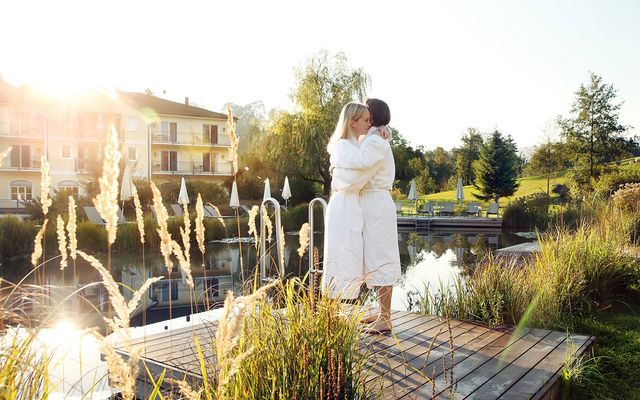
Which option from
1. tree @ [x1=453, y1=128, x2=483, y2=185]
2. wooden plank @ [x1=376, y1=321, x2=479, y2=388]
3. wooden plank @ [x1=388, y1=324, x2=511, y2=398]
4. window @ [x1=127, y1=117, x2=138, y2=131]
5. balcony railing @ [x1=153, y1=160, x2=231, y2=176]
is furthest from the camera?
tree @ [x1=453, y1=128, x2=483, y2=185]

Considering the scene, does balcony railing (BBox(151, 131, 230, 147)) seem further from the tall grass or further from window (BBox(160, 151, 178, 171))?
the tall grass

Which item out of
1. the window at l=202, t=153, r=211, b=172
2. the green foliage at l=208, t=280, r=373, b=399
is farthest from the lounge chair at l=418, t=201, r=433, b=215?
the green foliage at l=208, t=280, r=373, b=399

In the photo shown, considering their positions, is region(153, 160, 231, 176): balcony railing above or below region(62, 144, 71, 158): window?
below

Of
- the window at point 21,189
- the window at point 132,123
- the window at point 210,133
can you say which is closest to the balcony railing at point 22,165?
the window at point 21,189

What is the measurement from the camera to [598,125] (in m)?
33.7

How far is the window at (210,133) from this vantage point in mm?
35531

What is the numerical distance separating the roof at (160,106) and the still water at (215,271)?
21.2 m

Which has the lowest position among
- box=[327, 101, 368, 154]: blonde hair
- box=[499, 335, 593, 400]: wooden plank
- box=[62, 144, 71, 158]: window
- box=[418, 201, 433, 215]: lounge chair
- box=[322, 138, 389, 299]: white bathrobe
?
box=[499, 335, 593, 400]: wooden plank

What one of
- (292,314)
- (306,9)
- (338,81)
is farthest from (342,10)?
(338,81)

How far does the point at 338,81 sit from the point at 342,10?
63.3ft

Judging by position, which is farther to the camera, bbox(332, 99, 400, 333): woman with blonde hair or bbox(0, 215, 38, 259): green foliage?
bbox(0, 215, 38, 259): green foliage

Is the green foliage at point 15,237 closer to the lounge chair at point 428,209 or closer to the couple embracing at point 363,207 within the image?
the couple embracing at point 363,207

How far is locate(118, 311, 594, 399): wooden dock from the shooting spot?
8.99 ft

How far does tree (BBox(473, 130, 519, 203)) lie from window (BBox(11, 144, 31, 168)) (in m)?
28.4
